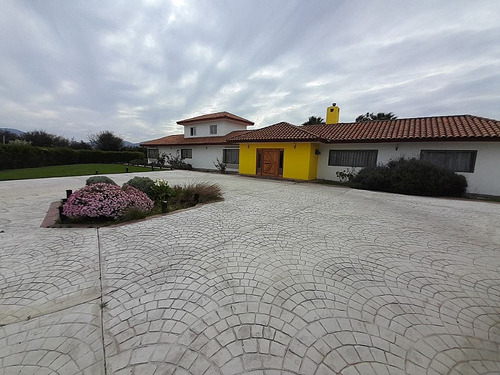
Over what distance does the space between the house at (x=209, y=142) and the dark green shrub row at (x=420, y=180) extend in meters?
12.9

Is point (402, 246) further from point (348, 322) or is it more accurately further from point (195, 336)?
point (195, 336)

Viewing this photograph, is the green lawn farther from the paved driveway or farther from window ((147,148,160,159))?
the paved driveway

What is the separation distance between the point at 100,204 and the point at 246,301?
517 cm

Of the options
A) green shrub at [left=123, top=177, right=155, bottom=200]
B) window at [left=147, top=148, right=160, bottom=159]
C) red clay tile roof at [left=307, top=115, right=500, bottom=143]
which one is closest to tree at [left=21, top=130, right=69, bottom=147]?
window at [left=147, top=148, right=160, bottom=159]

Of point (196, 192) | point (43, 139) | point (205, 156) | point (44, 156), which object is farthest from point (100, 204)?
point (43, 139)

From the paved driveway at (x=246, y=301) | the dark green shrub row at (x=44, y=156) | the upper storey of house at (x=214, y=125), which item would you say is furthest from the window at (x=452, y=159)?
the dark green shrub row at (x=44, y=156)

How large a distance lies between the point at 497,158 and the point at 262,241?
1500 centimetres

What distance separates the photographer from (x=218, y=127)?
76.0 ft

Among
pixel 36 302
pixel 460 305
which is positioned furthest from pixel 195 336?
pixel 460 305

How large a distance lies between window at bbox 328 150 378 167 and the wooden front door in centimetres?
389

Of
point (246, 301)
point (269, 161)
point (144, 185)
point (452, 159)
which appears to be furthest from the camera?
point (269, 161)

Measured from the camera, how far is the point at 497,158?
11.3m

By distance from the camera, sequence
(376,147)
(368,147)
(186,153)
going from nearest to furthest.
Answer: (376,147), (368,147), (186,153)

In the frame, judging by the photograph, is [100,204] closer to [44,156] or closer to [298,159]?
[298,159]
